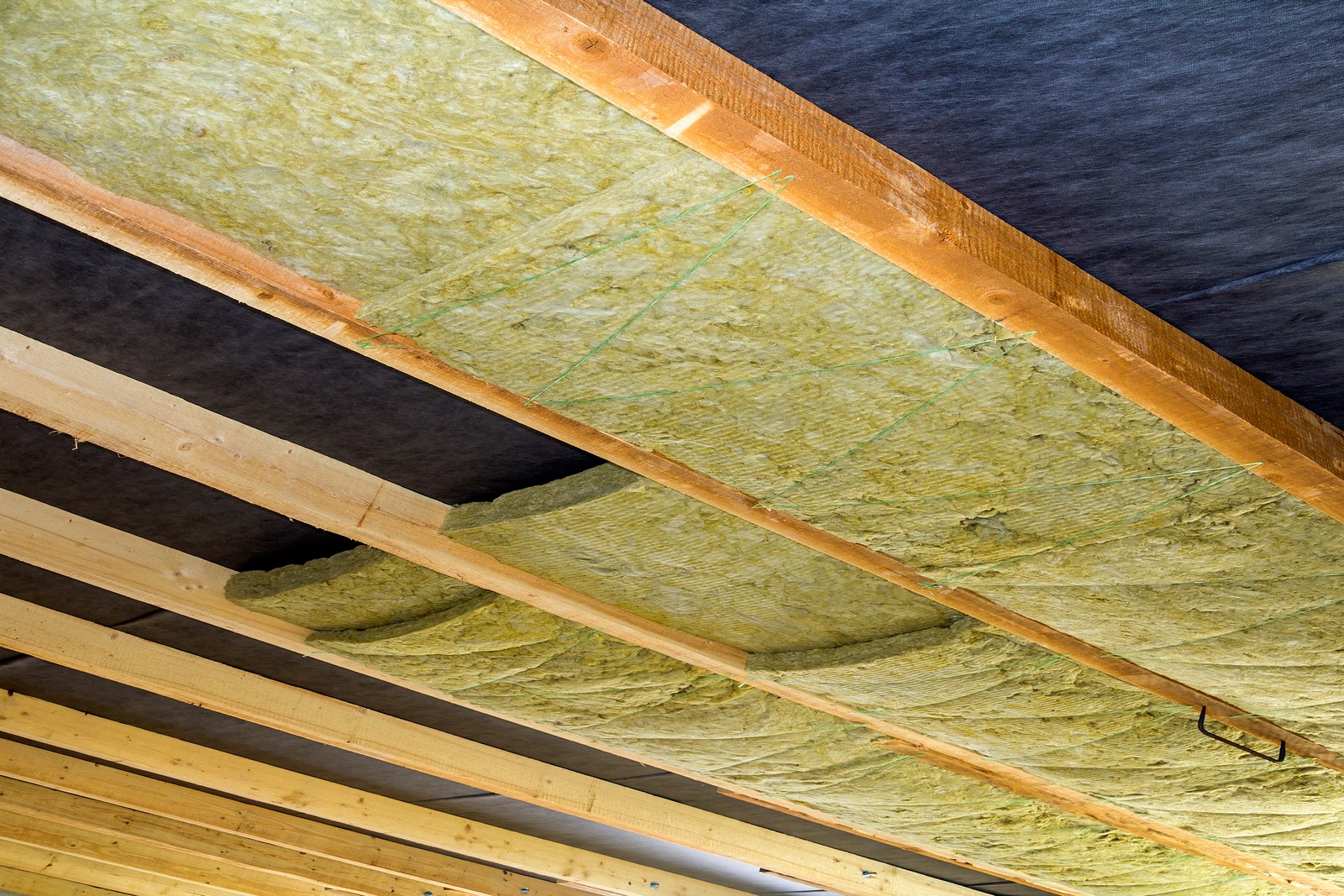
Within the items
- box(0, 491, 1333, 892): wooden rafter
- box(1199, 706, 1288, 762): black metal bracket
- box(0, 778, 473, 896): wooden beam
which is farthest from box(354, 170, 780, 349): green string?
box(0, 778, 473, 896): wooden beam

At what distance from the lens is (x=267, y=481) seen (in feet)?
8.15

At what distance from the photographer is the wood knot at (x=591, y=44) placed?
126cm

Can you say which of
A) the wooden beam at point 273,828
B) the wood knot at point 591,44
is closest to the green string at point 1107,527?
the wood knot at point 591,44

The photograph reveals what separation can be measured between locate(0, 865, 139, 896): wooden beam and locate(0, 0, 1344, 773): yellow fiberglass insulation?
4.73 metres

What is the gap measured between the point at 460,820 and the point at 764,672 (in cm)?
260

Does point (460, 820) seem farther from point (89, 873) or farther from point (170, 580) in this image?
point (170, 580)

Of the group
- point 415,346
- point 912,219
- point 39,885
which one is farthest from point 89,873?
point 912,219

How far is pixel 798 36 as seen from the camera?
1.55 meters

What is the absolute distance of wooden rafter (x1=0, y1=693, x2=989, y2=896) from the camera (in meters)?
4.29

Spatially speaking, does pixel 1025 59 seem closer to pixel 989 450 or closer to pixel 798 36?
pixel 798 36

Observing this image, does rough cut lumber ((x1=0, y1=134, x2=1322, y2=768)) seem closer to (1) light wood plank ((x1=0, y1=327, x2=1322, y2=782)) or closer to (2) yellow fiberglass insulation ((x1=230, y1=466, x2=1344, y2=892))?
(2) yellow fiberglass insulation ((x1=230, y1=466, x2=1344, y2=892))

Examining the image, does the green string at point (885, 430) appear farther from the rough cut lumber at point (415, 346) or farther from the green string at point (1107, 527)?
the green string at point (1107, 527)

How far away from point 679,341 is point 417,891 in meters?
4.83

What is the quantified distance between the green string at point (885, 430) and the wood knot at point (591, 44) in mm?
796
